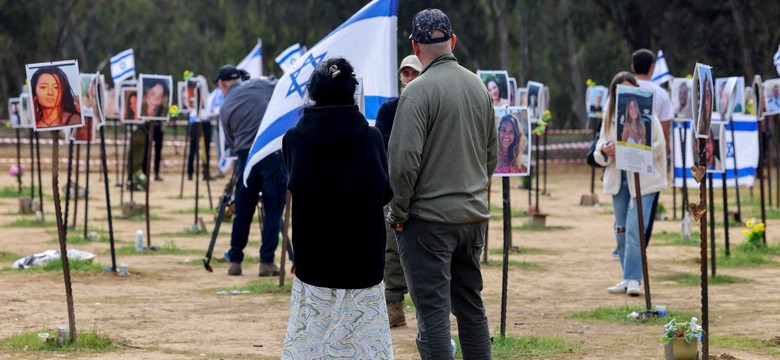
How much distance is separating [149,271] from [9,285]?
1598mm

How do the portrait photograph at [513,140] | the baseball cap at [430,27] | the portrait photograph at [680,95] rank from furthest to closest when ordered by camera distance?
the portrait photograph at [680,95]
the portrait photograph at [513,140]
the baseball cap at [430,27]

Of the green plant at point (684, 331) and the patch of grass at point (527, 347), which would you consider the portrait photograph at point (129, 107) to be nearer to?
the patch of grass at point (527, 347)

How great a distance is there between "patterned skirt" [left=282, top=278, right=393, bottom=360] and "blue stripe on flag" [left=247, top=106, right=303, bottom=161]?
14.4 feet

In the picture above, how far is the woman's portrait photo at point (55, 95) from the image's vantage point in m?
9.03

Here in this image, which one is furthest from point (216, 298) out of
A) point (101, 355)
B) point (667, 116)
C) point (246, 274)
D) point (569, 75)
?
point (569, 75)

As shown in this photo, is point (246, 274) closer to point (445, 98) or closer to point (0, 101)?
point (445, 98)

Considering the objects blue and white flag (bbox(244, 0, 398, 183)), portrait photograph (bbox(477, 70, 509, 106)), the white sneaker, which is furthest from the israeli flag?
blue and white flag (bbox(244, 0, 398, 183))

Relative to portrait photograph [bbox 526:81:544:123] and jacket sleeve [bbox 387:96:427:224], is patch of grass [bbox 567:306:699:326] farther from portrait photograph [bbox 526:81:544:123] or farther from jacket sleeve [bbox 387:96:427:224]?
portrait photograph [bbox 526:81:544:123]

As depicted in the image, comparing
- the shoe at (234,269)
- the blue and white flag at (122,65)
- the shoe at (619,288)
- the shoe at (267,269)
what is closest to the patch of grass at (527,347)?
the shoe at (619,288)

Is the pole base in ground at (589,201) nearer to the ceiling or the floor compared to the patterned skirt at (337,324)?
nearer to the floor

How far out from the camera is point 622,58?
5053 centimetres

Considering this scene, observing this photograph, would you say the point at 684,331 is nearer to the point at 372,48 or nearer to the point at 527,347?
the point at 527,347

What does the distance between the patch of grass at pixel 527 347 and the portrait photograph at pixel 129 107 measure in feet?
32.5

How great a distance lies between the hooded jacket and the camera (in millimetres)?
5961
